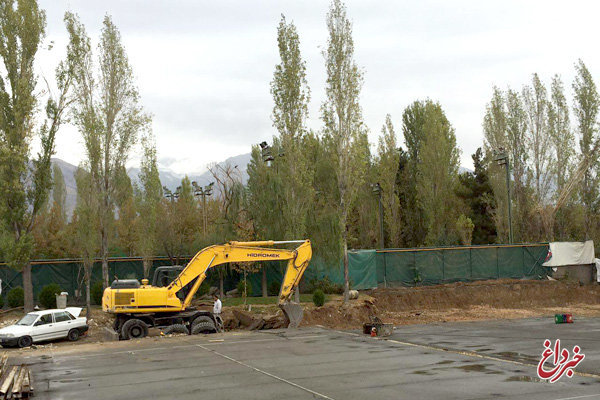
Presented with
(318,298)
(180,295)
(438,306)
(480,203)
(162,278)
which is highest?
(480,203)

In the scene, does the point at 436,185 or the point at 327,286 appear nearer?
the point at 327,286

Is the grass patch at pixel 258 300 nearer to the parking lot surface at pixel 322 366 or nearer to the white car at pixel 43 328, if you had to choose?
the white car at pixel 43 328

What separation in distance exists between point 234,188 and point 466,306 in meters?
15.4

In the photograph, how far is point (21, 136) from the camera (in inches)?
1232

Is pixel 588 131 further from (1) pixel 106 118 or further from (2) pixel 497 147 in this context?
(1) pixel 106 118

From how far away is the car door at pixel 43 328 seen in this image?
84.8 ft

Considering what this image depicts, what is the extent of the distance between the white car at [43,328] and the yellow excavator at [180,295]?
3307 mm

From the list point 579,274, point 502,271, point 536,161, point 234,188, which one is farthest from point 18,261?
point 536,161

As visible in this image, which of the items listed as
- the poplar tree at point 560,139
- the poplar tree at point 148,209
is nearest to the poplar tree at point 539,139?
the poplar tree at point 560,139

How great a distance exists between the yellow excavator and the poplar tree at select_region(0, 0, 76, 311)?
27.6ft

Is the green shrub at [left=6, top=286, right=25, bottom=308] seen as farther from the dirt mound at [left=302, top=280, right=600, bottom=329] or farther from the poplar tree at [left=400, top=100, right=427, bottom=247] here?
the poplar tree at [left=400, top=100, right=427, bottom=247]

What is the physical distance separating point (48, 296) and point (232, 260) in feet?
45.5

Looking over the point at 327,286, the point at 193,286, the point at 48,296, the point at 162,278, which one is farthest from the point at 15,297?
the point at 327,286

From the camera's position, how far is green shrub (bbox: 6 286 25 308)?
32.7 m
